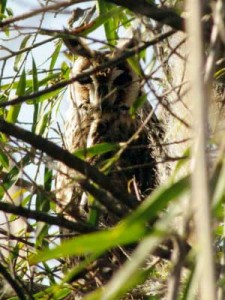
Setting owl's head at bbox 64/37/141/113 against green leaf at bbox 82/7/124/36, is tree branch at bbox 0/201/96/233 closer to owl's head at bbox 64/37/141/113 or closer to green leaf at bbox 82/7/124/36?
green leaf at bbox 82/7/124/36

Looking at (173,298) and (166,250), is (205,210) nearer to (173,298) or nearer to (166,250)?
(173,298)

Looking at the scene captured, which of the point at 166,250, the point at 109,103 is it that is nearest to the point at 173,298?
the point at 166,250

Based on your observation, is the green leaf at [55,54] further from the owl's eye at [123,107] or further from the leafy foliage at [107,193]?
the owl's eye at [123,107]

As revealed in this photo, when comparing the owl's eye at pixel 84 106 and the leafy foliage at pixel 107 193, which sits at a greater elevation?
the owl's eye at pixel 84 106

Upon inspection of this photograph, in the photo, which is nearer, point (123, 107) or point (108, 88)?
point (108, 88)

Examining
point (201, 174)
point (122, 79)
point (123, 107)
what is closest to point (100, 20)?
point (201, 174)

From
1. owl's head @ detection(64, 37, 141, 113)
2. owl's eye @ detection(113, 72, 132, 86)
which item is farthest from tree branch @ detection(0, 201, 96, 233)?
owl's eye @ detection(113, 72, 132, 86)

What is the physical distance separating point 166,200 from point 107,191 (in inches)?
13.1

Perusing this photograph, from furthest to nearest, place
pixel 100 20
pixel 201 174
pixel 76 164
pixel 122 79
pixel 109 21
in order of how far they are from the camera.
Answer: pixel 122 79 → pixel 109 21 → pixel 100 20 → pixel 76 164 → pixel 201 174

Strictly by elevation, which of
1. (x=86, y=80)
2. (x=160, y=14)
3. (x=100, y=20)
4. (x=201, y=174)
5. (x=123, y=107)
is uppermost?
(x=86, y=80)

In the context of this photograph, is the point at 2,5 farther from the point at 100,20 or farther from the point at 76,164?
the point at 76,164

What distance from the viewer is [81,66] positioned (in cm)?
258

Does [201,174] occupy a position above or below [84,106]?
below

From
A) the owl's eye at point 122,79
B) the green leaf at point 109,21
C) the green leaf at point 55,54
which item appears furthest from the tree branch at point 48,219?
the owl's eye at point 122,79
